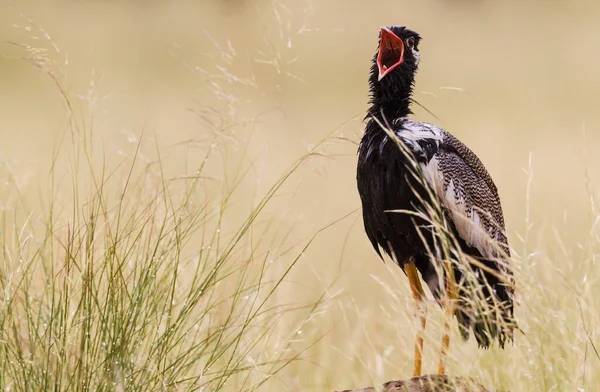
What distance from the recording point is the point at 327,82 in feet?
46.8

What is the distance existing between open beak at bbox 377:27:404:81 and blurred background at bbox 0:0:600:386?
2.43 meters

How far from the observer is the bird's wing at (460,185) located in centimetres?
430

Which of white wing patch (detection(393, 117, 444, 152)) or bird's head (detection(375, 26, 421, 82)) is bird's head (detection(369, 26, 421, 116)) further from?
white wing patch (detection(393, 117, 444, 152))

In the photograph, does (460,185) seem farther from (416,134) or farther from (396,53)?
(396,53)

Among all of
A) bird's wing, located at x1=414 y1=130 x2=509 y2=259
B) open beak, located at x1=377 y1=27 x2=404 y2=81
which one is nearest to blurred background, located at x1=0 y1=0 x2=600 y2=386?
bird's wing, located at x1=414 y1=130 x2=509 y2=259

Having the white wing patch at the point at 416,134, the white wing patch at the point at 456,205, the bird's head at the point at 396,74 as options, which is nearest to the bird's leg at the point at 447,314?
the white wing patch at the point at 456,205

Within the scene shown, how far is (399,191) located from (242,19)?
11413 mm

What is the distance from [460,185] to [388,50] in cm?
70

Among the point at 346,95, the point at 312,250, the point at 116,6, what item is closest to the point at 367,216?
the point at 312,250

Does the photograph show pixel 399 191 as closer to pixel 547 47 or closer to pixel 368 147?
pixel 368 147

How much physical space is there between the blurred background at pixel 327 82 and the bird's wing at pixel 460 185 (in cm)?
222

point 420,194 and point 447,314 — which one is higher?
point 420,194

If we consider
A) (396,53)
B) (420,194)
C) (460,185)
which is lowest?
(420,194)

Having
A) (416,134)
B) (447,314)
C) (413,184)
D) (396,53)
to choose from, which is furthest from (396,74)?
(447,314)
